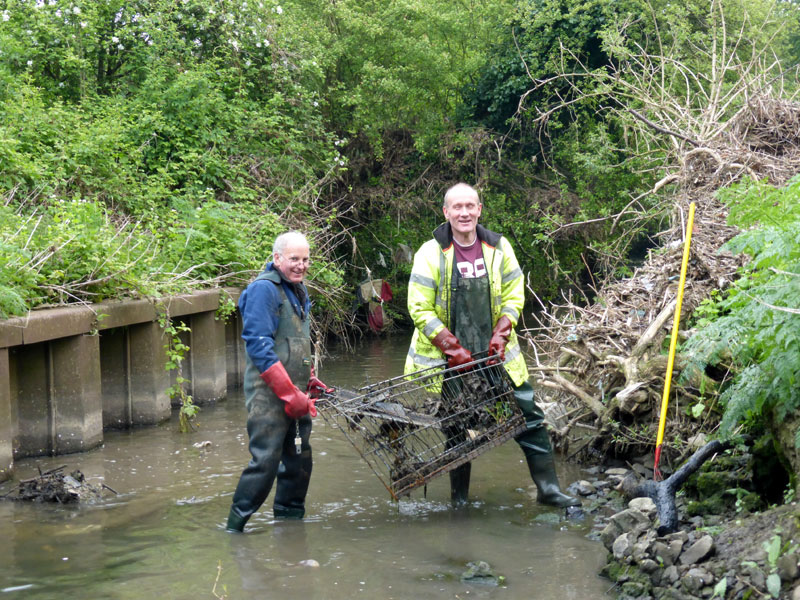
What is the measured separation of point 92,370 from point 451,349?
4.39 metres

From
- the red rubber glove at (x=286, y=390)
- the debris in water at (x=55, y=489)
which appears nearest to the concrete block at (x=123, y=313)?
the debris in water at (x=55, y=489)

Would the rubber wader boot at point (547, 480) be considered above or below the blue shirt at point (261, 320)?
below

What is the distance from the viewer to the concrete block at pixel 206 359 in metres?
11.9

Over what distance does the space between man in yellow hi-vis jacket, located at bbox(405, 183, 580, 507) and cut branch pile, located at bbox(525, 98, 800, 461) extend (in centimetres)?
116

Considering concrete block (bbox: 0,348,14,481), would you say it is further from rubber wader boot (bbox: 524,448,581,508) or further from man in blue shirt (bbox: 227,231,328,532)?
rubber wader boot (bbox: 524,448,581,508)

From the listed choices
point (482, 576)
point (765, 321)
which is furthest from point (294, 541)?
point (765, 321)

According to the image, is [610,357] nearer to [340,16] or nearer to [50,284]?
[50,284]

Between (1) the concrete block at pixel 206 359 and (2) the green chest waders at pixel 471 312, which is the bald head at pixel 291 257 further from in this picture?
(1) the concrete block at pixel 206 359

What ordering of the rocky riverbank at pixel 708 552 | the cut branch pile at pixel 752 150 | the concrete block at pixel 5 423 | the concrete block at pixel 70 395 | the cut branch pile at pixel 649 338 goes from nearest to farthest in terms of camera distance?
the rocky riverbank at pixel 708 552 < the cut branch pile at pixel 649 338 < the concrete block at pixel 5 423 < the concrete block at pixel 70 395 < the cut branch pile at pixel 752 150

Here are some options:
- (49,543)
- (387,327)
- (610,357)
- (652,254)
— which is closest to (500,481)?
(610,357)

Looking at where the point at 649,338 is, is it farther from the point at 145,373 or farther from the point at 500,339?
the point at 145,373

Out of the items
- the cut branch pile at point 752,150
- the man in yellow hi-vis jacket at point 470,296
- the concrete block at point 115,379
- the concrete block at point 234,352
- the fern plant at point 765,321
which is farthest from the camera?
the concrete block at point 234,352

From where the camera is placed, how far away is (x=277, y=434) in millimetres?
6430

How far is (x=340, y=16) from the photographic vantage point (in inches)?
773
